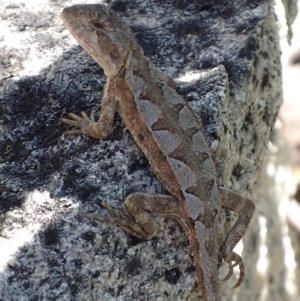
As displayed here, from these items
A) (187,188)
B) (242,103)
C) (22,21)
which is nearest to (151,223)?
(187,188)

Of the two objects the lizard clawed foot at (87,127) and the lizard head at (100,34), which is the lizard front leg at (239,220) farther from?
the lizard head at (100,34)

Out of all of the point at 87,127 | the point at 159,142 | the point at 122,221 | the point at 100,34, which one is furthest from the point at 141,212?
the point at 100,34

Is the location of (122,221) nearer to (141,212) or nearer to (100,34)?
(141,212)

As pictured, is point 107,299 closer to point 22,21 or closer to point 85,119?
point 85,119

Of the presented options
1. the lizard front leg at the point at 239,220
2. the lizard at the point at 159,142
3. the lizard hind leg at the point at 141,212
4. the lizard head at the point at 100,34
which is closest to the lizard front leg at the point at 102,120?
the lizard at the point at 159,142

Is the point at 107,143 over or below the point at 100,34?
below

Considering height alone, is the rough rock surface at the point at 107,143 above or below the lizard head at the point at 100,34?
below
